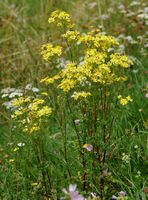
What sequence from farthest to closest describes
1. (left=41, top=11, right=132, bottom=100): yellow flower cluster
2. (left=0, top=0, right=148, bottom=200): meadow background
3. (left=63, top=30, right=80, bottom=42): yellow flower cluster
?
1. (left=0, top=0, right=148, bottom=200): meadow background
2. (left=63, top=30, right=80, bottom=42): yellow flower cluster
3. (left=41, top=11, right=132, bottom=100): yellow flower cluster

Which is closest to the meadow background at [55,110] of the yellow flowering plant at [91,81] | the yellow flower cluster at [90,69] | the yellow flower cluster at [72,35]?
the yellow flowering plant at [91,81]

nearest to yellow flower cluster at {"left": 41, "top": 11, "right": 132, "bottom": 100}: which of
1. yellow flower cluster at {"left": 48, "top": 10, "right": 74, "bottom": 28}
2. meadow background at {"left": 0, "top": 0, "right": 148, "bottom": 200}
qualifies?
yellow flower cluster at {"left": 48, "top": 10, "right": 74, "bottom": 28}

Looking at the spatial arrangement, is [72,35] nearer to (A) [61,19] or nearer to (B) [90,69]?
(A) [61,19]

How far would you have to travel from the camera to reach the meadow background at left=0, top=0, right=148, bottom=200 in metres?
2.75

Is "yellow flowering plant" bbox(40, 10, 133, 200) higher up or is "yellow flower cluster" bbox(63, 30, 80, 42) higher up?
"yellow flower cluster" bbox(63, 30, 80, 42)

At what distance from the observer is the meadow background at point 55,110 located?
2.75 metres

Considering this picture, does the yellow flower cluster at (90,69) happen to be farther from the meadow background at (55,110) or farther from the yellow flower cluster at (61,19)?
the meadow background at (55,110)

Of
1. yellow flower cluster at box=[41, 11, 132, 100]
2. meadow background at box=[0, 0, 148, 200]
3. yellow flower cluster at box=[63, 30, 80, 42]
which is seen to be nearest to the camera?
yellow flower cluster at box=[41, 11, 132, 100]

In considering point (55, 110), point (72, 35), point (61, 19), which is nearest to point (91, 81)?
point (72, 35)

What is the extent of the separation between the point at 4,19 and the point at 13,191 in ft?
9.07

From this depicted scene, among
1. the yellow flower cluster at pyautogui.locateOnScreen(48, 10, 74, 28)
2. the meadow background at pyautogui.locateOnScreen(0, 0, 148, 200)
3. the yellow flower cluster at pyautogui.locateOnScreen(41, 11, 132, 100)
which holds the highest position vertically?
the yellow flower cluster at pyautogui.locateOnScreen(48, 10, 74, 28)

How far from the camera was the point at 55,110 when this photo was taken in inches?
144

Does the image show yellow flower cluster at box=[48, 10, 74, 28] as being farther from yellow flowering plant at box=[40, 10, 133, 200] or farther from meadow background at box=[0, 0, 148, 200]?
meadow background at box=[0, 0, 148, 200]

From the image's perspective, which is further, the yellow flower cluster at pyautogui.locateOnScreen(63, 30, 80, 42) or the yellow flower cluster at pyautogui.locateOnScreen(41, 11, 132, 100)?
the yellow flower cluster at pyautogui.locateOnScreen(63, 30, 80, 42)
